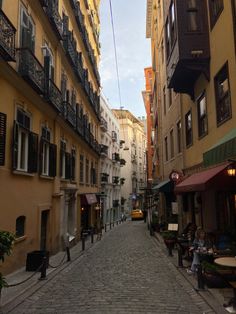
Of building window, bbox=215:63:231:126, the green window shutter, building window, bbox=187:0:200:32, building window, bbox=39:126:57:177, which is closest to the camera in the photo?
building window, bbox=215:63:231:126

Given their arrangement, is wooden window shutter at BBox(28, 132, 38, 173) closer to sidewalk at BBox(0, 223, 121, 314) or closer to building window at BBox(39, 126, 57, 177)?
building window at BBox(39, 126, 57, 177)

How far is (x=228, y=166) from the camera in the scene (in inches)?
360

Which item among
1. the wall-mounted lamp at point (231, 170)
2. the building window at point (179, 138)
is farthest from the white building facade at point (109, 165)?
the wall-mounted lamp at point (231, 170)

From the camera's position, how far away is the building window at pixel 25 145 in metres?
12.4

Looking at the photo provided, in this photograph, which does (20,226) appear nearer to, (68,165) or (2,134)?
(2,134)

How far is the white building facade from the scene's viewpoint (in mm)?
42625

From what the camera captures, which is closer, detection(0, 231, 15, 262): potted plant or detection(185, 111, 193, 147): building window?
detection(0, 231, 15, 262): potted plant

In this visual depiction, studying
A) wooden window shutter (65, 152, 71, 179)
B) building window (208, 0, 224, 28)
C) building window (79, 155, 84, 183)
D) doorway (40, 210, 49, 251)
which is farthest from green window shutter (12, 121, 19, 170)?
building window (79, 155, 84, 183)

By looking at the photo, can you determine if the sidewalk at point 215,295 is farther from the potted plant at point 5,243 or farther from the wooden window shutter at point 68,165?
the wooden window shutter at point 68,165

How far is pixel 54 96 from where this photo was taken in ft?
52.4

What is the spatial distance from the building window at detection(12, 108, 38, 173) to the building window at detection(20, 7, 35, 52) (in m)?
2.42

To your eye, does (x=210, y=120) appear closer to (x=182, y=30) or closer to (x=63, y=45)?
(x=182, y=30)

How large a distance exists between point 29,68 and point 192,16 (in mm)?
6664

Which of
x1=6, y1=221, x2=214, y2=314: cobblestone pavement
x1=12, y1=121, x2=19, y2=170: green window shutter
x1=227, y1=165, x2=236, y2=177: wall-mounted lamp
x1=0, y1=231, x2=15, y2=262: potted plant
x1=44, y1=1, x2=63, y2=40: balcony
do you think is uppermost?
x1=44, y1=1, x2=63, y2=40: balcony
